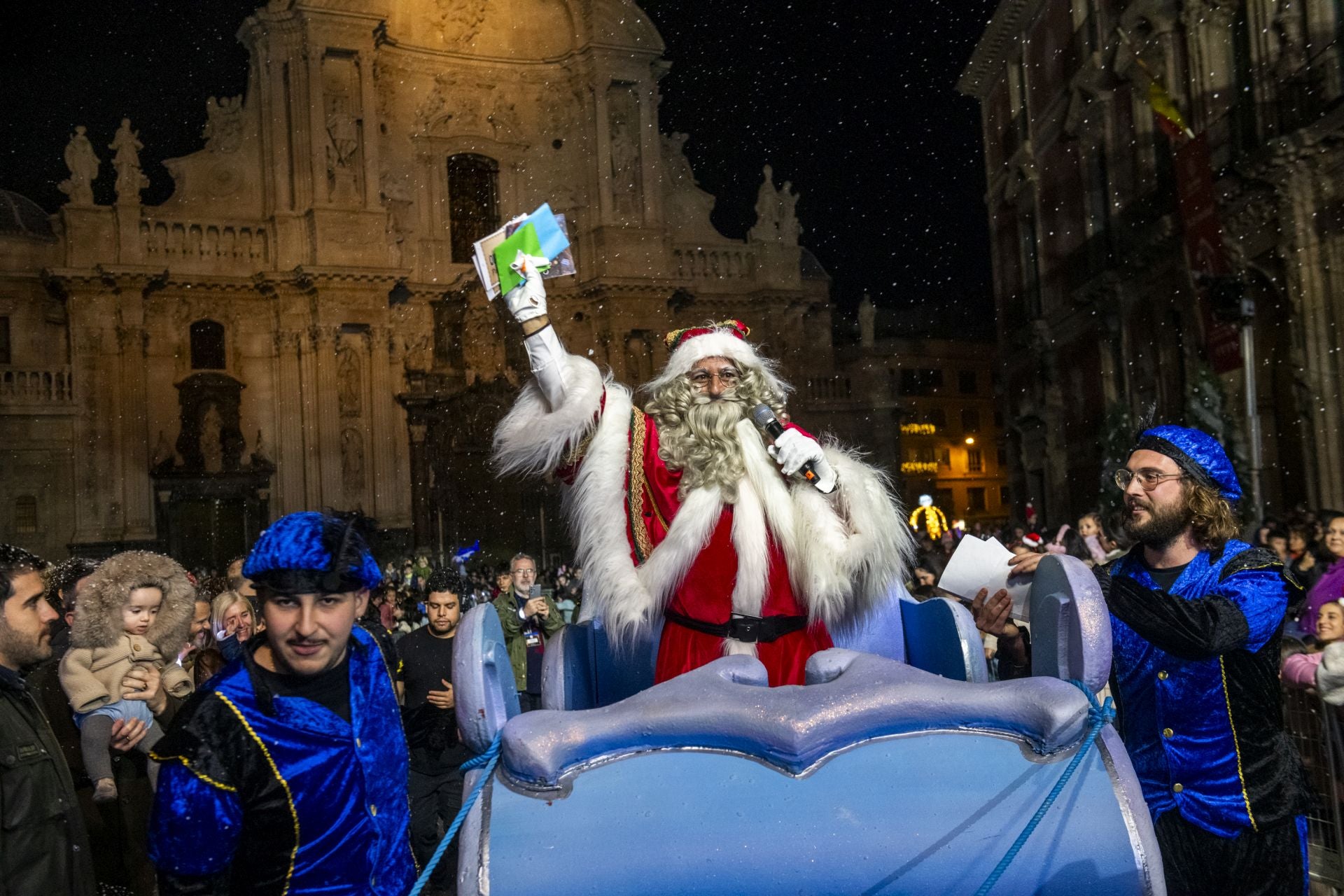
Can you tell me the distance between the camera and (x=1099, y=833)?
212cm

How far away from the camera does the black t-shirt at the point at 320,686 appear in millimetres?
2496

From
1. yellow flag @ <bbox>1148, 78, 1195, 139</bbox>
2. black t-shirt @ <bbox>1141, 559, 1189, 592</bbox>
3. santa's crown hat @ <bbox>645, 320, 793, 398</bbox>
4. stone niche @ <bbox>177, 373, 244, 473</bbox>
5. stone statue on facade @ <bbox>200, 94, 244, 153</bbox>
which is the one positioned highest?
stone statue on facade @ <bbox>200, 94, 244, 153</bbox>

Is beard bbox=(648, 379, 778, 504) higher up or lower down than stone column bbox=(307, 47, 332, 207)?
lower down

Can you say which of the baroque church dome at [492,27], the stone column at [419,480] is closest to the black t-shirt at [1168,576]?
the stone column at [419,480]

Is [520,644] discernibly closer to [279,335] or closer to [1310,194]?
[1310,194]

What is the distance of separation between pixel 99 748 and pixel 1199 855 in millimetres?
3738

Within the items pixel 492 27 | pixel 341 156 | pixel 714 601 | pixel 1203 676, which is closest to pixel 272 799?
pixel 714 601

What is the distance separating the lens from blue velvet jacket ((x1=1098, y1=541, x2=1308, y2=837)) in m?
2.75

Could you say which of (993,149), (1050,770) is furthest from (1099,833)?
(993,149)

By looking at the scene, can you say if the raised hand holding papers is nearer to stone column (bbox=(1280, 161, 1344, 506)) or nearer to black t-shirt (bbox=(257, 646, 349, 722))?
black t-shirt (bbox=(257, 646, 349, 722))

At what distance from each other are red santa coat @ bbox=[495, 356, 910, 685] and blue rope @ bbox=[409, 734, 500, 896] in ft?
3.16

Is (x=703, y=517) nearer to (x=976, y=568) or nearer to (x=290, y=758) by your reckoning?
→ (x=976, y=568)

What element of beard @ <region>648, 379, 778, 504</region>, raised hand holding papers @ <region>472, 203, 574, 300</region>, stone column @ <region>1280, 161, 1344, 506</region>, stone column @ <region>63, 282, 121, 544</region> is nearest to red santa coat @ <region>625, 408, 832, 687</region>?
beard @ <region>648, 379, 778, 504</region>

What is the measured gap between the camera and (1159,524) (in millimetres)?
3039
